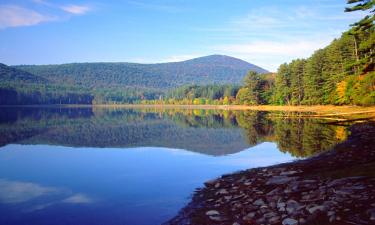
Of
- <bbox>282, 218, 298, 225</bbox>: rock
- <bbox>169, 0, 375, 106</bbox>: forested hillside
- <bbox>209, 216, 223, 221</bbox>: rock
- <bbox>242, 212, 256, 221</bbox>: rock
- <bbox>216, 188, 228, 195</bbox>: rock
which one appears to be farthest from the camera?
<bbox>169, 0, 375, 106</bbox>: forested hillside

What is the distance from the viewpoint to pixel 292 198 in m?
11.5

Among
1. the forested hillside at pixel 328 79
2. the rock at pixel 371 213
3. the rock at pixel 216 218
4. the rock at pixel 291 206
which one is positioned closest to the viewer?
the rock at pixel 371 213

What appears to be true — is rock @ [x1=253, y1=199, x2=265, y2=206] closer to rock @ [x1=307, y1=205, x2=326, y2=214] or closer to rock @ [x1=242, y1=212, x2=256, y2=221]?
rock @ [x1=242, y1=212, x2=256, y2=221]

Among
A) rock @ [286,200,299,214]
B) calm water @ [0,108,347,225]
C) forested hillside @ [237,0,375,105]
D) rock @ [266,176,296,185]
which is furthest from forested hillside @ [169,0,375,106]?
rock @ [286,200,299,214]

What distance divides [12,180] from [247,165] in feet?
46.2

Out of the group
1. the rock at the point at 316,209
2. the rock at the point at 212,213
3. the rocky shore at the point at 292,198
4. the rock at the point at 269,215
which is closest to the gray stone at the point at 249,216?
the rocky shore at the point at 292,198

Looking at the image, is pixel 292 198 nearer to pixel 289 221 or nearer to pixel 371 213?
pixel 289 221

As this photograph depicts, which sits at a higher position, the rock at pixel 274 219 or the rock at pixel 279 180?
the rock at pixel 279 180

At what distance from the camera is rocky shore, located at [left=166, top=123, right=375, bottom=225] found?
31.1ft

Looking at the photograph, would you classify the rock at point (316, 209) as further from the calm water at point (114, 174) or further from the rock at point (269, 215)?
the calm water at point (114, 174)

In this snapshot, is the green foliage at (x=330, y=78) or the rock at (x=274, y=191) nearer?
the rock at (x=274, y=191)

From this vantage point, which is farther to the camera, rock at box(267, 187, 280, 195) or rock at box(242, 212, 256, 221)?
rock at box(267, 187, 280, 195)

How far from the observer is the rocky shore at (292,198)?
948cm

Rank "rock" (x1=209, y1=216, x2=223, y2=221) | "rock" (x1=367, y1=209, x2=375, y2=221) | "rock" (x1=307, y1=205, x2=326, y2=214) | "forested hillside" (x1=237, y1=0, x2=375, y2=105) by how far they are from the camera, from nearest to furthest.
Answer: "rock" (x1=367, y1=209, x2=375, y2=221), "rock" (x1=307, y1=205, x2=326, y2=214), "rock" (x1=209, y1=216, x2=223, y2=221), "forested hillside" (x1=237, y1=0, x2=375, y2=105)
